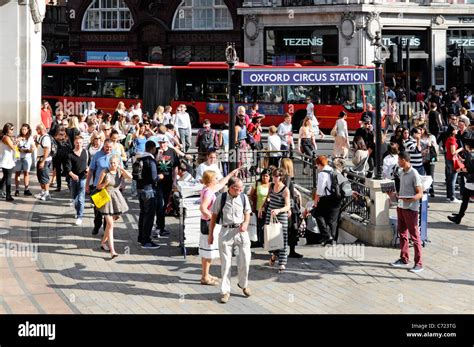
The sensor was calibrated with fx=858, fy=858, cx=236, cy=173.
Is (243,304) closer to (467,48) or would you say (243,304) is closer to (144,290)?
(144,290)

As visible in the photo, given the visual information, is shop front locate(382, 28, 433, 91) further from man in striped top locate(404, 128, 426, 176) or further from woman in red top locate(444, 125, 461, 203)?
man in striped top locate(404, 128, 426, 176)

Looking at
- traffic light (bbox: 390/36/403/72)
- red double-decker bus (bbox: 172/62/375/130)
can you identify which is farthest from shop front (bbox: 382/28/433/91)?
traffic light (bbox: 390/36/403/72)

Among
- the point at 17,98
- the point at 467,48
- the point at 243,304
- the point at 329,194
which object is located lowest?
the point at 243,304

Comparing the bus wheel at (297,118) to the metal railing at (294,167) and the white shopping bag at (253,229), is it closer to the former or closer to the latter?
the metal railing at (294,167)

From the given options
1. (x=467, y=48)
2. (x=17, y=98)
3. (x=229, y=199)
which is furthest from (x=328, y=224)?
(x=467, y=48)

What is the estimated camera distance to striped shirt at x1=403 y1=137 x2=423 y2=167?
1683cm

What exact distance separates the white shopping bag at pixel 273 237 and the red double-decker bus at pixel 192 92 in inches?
871

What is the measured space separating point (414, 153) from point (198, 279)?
21.3 ft

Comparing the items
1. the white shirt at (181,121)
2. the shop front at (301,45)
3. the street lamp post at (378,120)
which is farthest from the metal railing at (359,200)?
the shop front at (301,45)

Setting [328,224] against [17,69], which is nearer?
[328,224]

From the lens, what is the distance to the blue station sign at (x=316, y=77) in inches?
624

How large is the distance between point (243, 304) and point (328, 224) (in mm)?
3879

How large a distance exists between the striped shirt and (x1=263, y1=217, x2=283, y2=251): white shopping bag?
535 centimetres

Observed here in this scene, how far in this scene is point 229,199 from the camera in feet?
36.6
